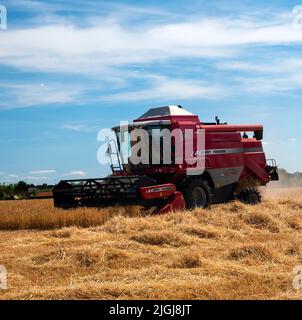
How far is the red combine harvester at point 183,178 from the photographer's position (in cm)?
1500

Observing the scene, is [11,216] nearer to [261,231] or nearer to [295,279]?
[261,231]

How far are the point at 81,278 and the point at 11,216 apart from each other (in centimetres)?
782

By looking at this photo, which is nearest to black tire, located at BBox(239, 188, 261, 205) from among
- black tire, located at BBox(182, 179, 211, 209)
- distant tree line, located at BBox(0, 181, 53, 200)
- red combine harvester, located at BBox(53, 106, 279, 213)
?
red combine harvester, located at BBox(53, 106, 279, 213)

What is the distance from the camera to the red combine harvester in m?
15.0
